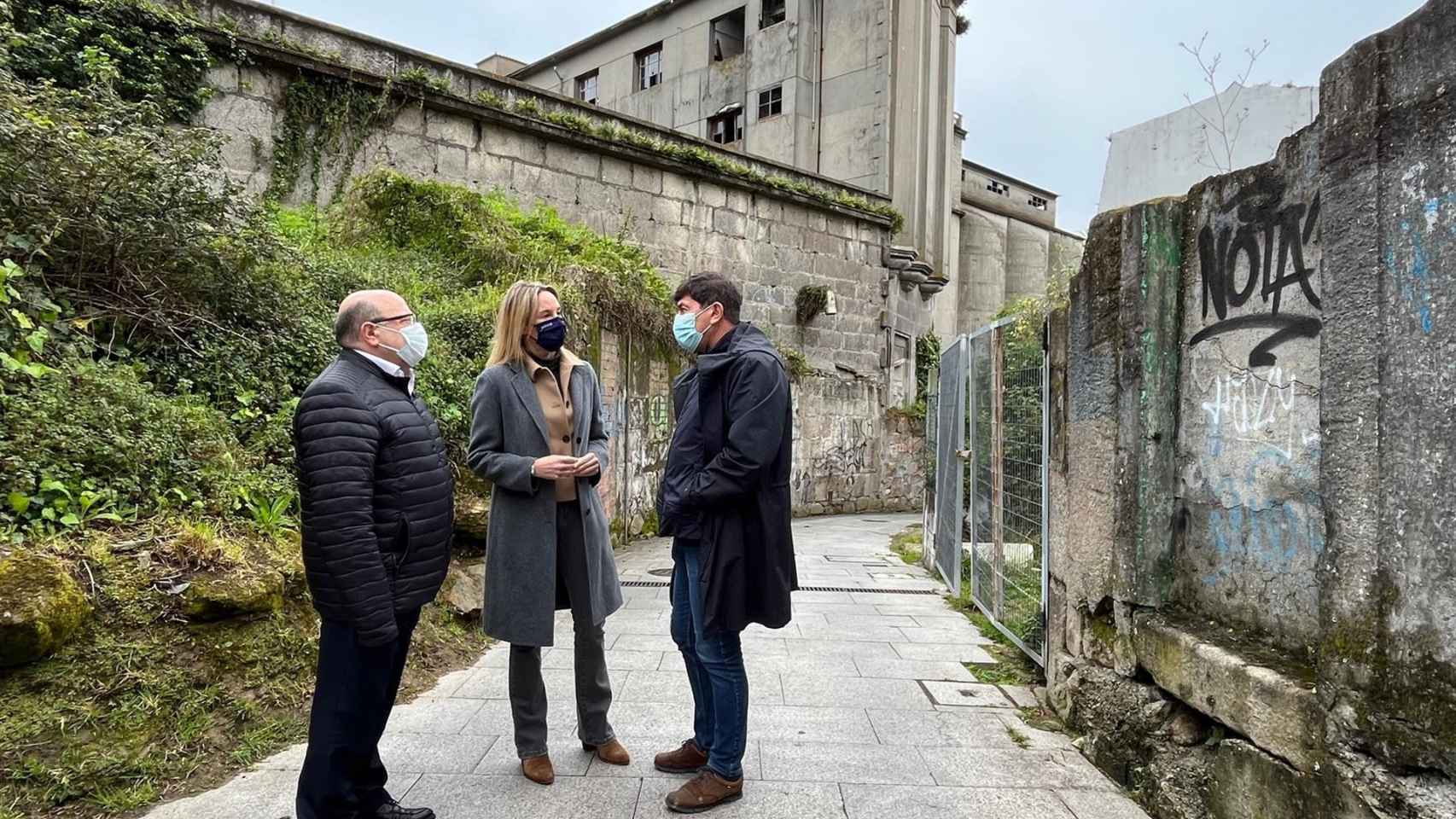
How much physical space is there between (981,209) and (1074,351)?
88.2ft

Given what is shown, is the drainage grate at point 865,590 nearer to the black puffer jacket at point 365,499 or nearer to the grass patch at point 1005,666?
the grass patch at point 1005,666

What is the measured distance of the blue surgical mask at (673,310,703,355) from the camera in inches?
133

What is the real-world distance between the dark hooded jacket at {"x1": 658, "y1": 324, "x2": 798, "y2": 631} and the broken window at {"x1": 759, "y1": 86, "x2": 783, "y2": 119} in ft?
60.2

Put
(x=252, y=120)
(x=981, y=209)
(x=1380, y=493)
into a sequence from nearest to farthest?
(x=1380, y=493)
(x=252, y=120)
(x=981, y=209)

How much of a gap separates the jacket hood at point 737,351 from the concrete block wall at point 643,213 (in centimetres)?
599

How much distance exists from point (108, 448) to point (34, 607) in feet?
3.91

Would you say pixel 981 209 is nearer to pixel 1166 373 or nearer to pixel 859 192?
pixel 859 192

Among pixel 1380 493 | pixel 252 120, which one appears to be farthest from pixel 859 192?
pixel 1380 493

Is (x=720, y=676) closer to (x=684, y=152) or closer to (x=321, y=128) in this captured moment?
(x=321, y=128)

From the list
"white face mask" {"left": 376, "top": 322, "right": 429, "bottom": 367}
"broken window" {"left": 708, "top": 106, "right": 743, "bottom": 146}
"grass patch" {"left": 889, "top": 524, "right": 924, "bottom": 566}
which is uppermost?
"broken window" {"left": 708, "top": 106, "right": 743, "bottom": 146}

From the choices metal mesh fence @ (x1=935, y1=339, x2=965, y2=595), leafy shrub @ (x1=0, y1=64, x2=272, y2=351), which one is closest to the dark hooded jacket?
leafy shrub @ (x1=0, y1=64, x2=272, y2=351)

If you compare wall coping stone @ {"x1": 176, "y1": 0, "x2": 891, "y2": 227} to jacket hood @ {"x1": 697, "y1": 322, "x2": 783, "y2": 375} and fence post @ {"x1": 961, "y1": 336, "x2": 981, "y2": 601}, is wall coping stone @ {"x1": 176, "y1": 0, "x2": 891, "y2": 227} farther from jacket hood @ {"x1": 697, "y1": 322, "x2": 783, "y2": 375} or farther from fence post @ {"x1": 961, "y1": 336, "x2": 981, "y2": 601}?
jacket hood @ {"x1": 697, "y1": 322, "x2": 783, "y2": 375}

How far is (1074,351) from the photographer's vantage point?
417 cm

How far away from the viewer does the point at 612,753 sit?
3578mm
